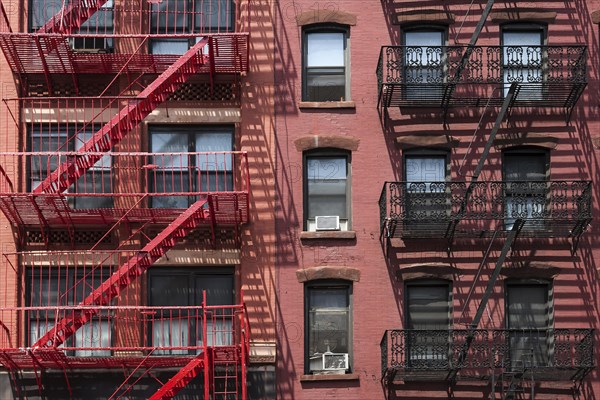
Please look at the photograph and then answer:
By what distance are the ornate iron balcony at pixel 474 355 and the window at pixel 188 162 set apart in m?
4.85

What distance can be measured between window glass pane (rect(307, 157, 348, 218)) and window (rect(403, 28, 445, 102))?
2.09 m

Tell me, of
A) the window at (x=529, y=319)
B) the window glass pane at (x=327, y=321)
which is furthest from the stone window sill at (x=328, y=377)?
the window at (x=529, y=319)

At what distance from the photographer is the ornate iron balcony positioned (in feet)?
79.1

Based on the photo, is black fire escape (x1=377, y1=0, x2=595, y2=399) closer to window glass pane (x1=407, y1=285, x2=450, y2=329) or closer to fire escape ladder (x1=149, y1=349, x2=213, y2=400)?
window glass pane (x1=407, y1=285, x2=450, y2=329)

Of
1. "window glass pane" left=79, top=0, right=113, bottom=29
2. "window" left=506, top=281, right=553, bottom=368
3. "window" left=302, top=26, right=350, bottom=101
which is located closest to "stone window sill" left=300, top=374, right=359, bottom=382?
"window" left=506, top=281, right=553, bottom=368

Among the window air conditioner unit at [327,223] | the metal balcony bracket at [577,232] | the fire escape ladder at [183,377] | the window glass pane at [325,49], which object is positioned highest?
the window glass pane at [325,49]

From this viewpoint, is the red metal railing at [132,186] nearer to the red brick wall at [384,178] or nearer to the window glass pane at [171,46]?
the red brick wall at [384,178]

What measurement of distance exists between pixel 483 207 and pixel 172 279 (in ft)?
21.3

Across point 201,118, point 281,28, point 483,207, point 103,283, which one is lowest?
point 103,283

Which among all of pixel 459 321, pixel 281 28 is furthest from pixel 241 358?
pixel 281 28

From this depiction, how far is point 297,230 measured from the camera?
83.0ft

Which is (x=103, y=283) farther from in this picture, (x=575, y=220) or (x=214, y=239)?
(x=575, y=220)

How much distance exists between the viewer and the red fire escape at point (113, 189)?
78.1ft

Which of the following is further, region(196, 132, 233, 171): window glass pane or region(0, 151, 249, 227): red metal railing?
region(196, 132, 233, 171): window glass pane
